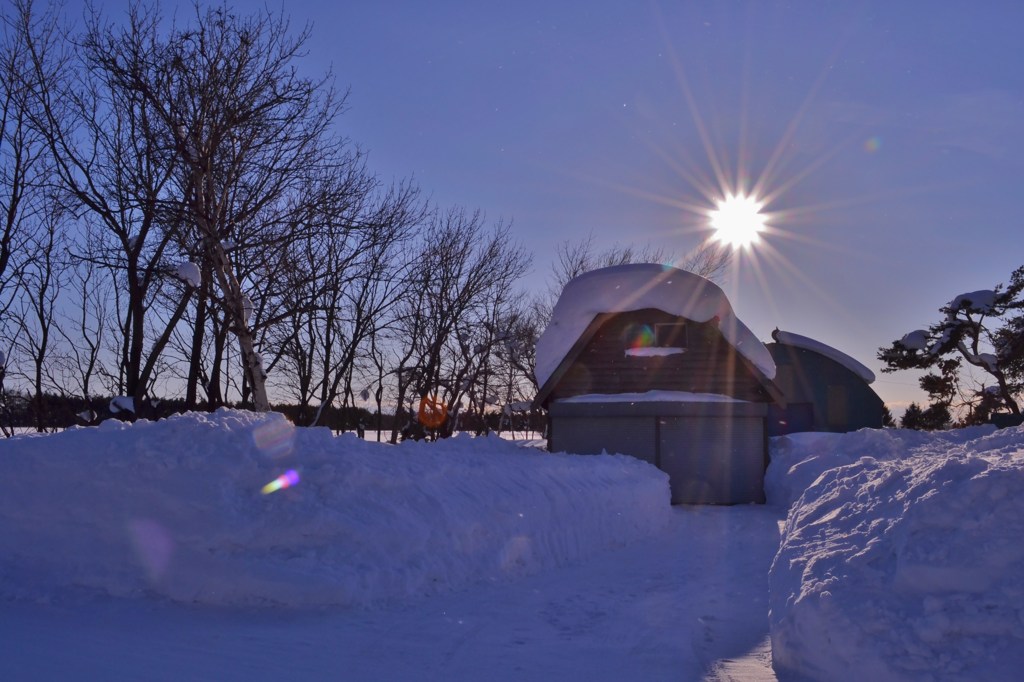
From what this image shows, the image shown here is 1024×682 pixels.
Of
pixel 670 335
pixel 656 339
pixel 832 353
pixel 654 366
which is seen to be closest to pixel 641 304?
pixel 656 339

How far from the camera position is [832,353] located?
110 ft

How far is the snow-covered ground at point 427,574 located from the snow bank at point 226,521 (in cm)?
2

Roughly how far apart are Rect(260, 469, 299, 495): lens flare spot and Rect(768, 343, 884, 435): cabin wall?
29.3 meters

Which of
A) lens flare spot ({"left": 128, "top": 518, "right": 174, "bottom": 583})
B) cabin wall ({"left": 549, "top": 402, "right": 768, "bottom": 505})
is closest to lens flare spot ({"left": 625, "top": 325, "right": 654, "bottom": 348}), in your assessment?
cabin wall ({"left": 549, "top": 402, "right": 768, "bottom": 505})

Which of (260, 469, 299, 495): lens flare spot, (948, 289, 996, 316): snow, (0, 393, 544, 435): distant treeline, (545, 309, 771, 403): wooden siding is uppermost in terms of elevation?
(948, 289, 996, 316): snow

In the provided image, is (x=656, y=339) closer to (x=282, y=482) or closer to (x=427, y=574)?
(x=427, y=574)

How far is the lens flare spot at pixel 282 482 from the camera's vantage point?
7.41 metres

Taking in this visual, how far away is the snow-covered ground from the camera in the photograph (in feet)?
14.9

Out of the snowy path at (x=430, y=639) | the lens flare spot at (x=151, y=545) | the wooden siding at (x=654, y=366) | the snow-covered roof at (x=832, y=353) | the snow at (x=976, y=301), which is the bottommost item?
the snowy path at (x=430, y=639)

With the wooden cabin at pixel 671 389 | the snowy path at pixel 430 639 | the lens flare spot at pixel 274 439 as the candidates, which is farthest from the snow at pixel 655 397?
the lens flare spot at pixel 274 439

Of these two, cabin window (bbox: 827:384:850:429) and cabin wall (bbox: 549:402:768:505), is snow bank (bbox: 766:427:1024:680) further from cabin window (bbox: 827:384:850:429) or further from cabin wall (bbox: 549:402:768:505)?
cabin window (bbox: 827:384:850:429)

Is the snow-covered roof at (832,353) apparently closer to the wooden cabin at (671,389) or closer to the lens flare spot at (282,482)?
the wooden cabin at (671,389)

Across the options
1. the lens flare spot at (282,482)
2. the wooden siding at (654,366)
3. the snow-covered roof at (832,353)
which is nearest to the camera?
the lens flare spot at (282,482)

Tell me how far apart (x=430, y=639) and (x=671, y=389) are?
1440 centimetres
